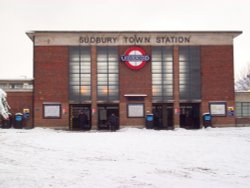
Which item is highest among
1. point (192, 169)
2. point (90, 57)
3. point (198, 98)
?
point (90, 57)

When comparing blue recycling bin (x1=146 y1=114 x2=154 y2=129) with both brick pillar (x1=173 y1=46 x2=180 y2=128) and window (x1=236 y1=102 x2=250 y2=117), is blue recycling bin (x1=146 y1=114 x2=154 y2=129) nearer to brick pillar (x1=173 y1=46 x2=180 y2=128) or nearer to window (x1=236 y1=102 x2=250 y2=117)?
brick pillar (x1=173 y1=46 x2=180 y2=128)

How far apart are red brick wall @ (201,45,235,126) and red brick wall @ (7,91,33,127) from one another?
1748 centimetres

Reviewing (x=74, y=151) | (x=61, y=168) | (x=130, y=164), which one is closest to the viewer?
(x=61, y=168)

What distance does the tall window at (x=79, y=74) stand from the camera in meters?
41.4

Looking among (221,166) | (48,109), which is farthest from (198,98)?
(221,166)

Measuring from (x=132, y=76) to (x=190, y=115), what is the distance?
7.37 m

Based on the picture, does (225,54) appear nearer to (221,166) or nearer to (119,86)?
(119,86)

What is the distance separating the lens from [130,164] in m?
14.4

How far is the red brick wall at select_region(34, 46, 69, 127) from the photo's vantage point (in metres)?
40.9

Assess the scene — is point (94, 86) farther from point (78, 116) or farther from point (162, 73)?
point (162, 73)

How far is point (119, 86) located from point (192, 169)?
93.2 ft

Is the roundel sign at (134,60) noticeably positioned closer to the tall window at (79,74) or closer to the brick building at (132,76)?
Answer: the brick building at (132,76)

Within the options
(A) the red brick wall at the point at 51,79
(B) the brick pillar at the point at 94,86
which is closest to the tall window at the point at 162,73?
(B) the brick pillar at the point at 94,86

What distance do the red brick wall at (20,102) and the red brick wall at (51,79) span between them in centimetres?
80
